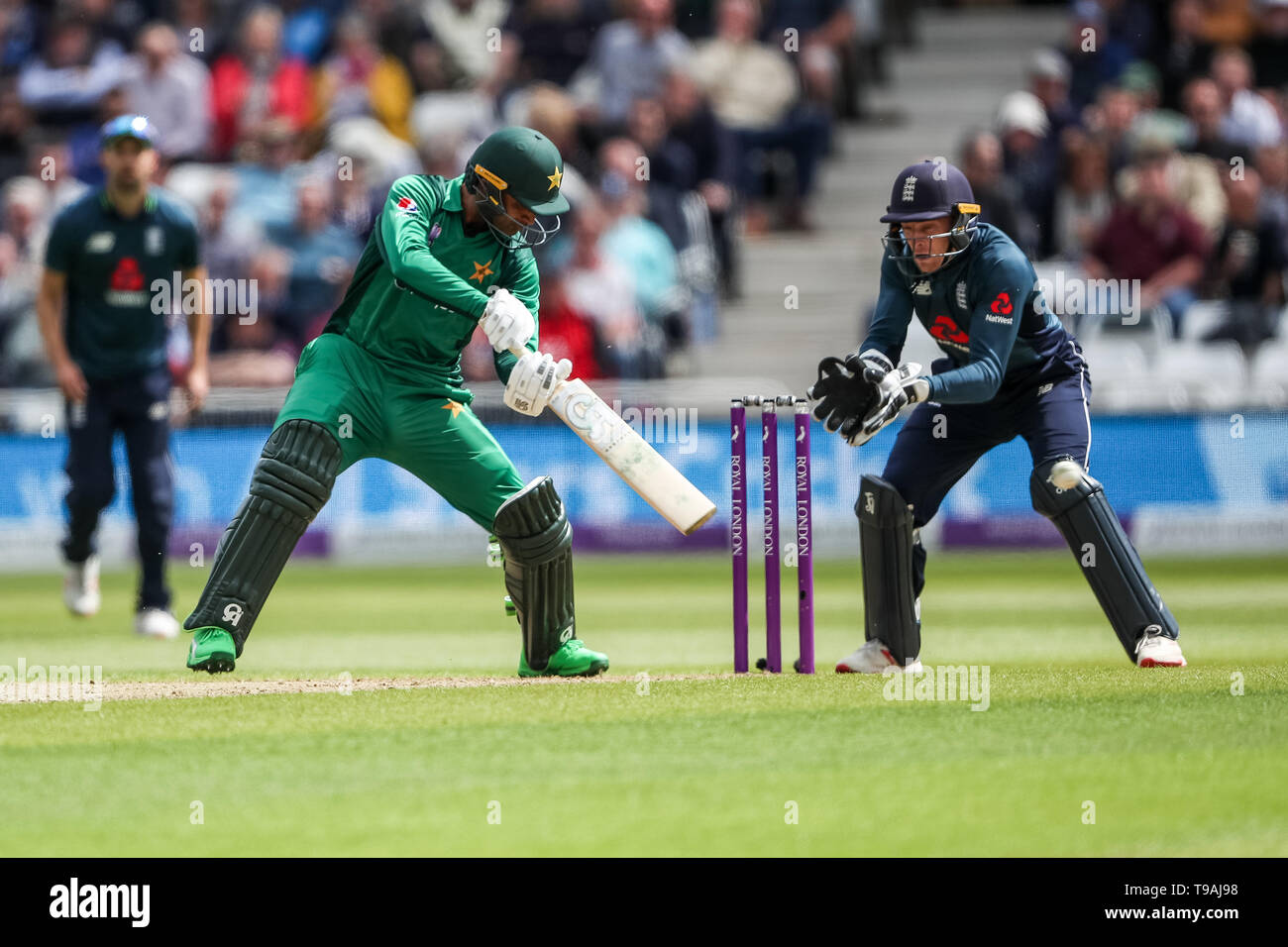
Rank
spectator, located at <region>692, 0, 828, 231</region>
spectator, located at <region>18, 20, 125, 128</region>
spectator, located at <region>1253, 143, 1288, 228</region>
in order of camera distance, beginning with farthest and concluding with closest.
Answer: spectator, located at <region>18, 20, 125, 128</region>
spectator, located at <region>692, 0, 828, 231</region>
spectator, located at <region>1253, 143, 1288, 228</region>

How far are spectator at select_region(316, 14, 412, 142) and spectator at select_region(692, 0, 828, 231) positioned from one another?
3.01 meters

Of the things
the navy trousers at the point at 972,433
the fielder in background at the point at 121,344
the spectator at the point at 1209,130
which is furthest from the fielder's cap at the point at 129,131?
the spectator at the point at 1209,130

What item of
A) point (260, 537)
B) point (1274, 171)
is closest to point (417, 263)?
point (260, 537)

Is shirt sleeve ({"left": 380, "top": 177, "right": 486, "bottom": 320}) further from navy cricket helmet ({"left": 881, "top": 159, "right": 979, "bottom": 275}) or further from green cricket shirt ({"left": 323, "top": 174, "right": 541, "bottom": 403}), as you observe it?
navy cricket helmet ({"left": 881, "top": 159, "right": 979, "bottom": 275})

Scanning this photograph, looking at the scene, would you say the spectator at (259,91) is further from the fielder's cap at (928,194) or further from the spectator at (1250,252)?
the fielder's cap at (928,194)

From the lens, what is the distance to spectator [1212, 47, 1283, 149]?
A: 55.1ft

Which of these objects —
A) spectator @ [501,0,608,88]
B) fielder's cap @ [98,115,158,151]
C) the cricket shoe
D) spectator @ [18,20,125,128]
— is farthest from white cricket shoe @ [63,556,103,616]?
spectator @ [18,20,125,128]

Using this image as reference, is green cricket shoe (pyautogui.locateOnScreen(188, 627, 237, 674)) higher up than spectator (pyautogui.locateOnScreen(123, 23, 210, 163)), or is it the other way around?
spectator (pyautogui.locateOnScreen(123, 23, 210, 163))

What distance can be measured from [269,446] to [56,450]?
26.9 feet

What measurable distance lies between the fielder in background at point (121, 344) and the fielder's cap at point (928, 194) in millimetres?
4579

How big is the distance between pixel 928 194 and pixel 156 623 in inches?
202

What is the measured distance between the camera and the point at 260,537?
7375 mm

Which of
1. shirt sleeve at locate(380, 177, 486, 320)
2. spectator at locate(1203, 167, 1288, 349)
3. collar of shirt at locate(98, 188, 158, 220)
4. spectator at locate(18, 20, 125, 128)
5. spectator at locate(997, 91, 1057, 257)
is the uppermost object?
spectator at locate(18, 20, 125, 128)

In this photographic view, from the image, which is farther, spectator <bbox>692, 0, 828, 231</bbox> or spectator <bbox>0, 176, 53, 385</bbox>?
spectator <bbox>692, 0, 828, 231</bbox>
